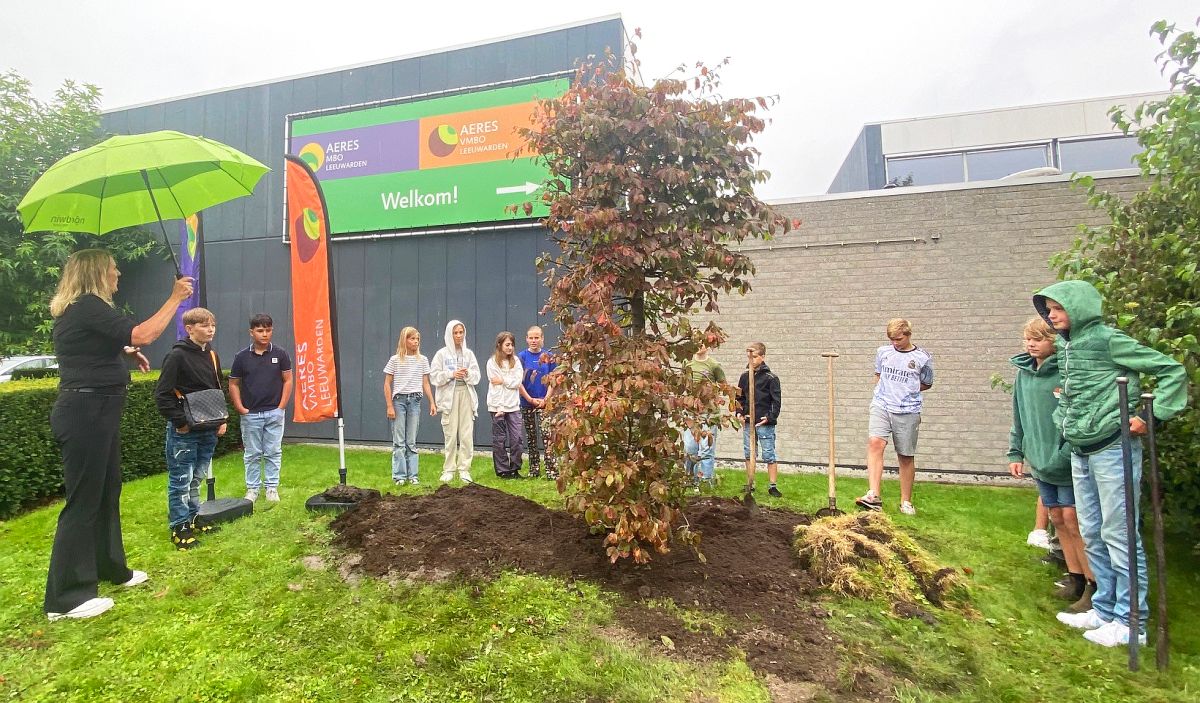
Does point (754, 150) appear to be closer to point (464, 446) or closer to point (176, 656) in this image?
point (176, 656)

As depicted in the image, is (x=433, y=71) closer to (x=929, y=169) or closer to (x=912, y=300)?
(x=912, y=300)

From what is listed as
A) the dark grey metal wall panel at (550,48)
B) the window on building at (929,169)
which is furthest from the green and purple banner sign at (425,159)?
the window on building at (929,169)

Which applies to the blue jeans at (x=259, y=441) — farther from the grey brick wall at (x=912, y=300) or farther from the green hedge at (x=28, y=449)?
the grey brick wall at (x=912, y=300)

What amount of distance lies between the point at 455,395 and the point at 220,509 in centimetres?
258

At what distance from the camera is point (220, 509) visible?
15.9ft

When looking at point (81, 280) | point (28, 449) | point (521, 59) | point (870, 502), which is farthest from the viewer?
point (521, 59)

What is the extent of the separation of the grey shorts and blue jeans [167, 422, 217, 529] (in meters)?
5.88

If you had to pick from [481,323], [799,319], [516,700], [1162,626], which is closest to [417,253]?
[481,323]

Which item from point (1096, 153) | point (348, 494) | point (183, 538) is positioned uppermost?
point (1096, 153)

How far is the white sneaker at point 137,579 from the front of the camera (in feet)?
11.8

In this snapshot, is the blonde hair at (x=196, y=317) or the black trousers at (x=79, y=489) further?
the blonde hair at (x=196, y=317)

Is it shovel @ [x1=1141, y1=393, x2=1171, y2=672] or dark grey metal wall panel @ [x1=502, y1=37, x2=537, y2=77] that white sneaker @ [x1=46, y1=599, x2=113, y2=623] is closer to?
shovel @ [x1=1141, y1=393, x2=1171, y2=672]

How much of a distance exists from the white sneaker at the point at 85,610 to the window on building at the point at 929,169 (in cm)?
1263

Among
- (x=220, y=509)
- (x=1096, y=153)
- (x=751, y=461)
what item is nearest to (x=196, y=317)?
(x=220, y=509)
